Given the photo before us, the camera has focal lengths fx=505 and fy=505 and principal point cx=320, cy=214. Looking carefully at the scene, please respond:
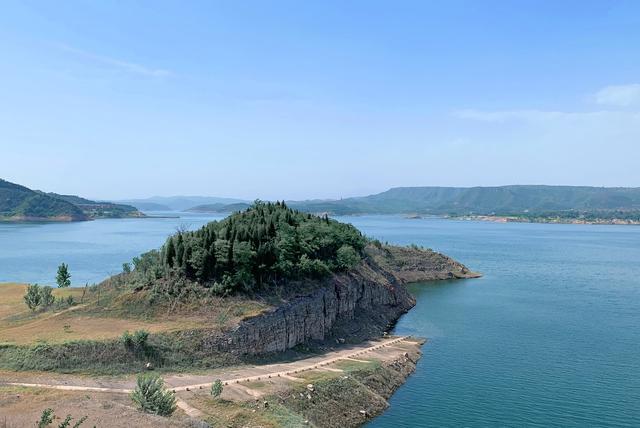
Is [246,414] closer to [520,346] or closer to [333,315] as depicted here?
[333,315]

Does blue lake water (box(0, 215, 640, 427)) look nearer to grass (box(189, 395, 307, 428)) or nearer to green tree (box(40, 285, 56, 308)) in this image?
grass (box(189, 395, 307, 428))

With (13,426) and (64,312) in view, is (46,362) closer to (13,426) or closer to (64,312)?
(64,312)

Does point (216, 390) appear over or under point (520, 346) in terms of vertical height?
over

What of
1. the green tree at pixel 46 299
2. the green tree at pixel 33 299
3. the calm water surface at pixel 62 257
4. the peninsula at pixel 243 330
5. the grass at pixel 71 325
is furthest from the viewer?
the calm water surface at pixel 62 257

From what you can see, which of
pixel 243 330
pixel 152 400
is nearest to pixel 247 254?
pixel 243 330

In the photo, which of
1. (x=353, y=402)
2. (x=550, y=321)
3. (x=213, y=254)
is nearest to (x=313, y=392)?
(x=353, y=402)

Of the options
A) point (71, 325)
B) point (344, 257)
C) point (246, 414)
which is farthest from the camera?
point (344, 257)

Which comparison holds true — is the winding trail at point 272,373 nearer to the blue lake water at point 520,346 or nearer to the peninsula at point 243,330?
the peninsula at point 243,330

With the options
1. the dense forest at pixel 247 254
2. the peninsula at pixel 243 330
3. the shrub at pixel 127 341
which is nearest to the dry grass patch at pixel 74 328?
the peninsula at pixel 243 330
